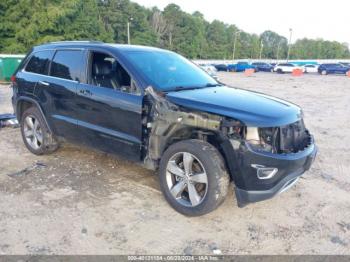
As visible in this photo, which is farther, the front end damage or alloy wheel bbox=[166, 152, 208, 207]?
alloy wheel bbox=[166, 152, 208, 207]

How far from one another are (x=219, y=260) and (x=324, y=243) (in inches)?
42.9

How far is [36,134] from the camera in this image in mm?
5383

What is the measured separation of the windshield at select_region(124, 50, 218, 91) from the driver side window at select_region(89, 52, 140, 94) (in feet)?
0.72

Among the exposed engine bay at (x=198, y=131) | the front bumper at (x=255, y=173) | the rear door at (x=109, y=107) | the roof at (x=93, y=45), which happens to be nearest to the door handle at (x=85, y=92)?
the rear door at (x=109, y=107)

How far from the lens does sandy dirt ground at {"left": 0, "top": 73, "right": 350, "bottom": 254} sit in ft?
10.1

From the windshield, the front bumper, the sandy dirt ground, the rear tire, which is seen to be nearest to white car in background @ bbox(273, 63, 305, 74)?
the sandy dirt ground

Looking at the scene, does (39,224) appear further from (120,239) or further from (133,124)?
(133,124)

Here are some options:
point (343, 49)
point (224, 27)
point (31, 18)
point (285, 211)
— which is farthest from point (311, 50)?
point (285, 211)

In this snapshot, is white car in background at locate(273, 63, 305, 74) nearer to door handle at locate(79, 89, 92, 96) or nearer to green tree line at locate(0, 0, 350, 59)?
green tree line at locate(0, 0, 350, 59)

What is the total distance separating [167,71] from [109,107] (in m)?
0.91

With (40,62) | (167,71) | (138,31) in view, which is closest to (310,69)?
(138,31)

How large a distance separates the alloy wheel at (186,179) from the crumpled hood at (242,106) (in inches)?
22.2

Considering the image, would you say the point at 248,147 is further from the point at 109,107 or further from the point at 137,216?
the point at 109,107

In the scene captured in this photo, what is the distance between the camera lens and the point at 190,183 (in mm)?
3564
